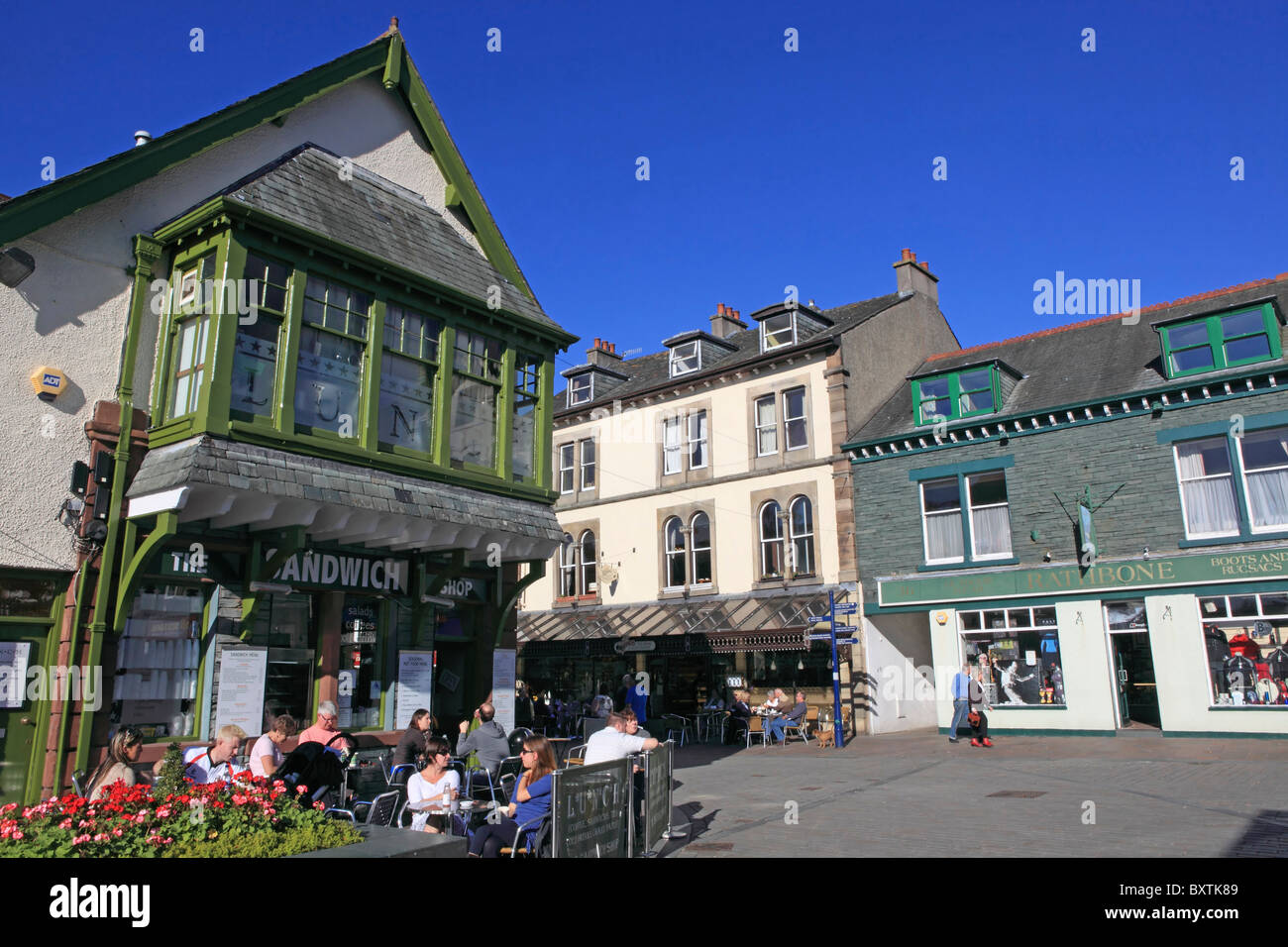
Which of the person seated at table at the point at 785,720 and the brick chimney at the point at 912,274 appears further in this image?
the brick chimney at the point at 912,274

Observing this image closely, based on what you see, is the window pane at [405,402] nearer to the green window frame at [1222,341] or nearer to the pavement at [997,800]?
the pavement at [997,800]

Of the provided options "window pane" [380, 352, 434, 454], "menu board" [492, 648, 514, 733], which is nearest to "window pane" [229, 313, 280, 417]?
"window pane" [380, 352, 434, 454]

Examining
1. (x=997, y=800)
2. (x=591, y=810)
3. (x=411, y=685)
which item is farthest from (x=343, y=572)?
(x=997, y=800)

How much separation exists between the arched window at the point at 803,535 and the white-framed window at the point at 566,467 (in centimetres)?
930

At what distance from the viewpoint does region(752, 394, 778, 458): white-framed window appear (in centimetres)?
2717

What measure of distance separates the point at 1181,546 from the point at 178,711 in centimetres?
1919

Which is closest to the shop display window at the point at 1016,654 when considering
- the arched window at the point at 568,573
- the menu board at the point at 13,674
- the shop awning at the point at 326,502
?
the shop awning at the point at 326,502

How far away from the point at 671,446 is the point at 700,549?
3.64m

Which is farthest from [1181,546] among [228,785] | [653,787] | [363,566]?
[228,785]

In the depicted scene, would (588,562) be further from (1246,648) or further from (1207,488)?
(1246,648)

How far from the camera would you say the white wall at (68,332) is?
9.82 meters

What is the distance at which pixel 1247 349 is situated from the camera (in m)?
19.7
